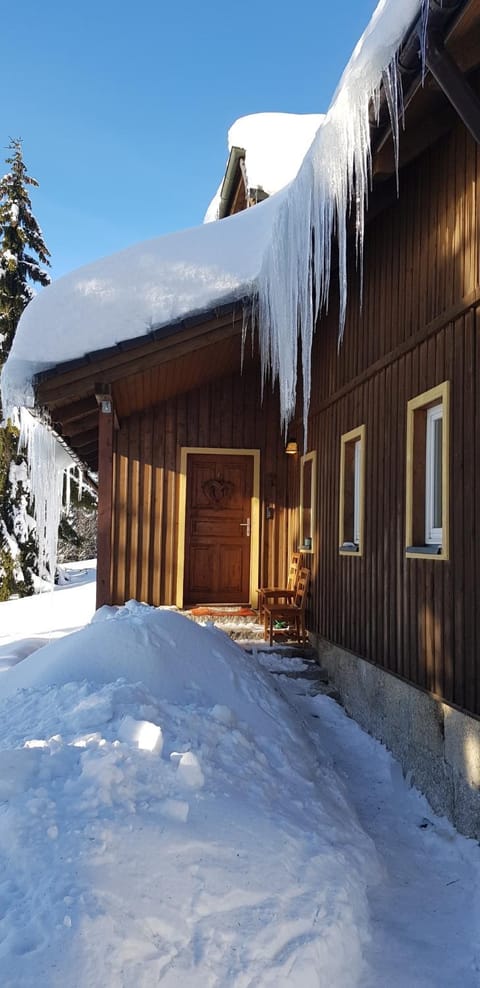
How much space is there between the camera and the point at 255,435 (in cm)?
786

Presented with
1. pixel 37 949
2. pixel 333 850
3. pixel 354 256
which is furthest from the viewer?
pixel 354 256

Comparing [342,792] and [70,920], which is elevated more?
[70,920]

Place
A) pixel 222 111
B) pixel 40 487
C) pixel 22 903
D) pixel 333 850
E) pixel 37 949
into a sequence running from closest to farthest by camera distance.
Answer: pixel 37 949
pixel 22 903
pixel 333 850
pixel 40 487
pixel 222 111

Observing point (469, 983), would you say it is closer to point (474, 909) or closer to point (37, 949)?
point (474, 909)

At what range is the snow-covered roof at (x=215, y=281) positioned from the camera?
4633mm

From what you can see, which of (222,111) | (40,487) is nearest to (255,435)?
(40,487)

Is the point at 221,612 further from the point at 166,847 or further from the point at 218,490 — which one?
the point at 166,847

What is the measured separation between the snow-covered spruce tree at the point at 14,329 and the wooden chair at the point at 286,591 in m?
8.77

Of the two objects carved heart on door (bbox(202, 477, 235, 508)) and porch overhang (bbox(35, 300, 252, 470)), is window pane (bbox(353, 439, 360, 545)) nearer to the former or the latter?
porch overhang (bbox(35, 300, 252, 470))

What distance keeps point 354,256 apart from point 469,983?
16.8 ft

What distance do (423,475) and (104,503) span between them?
3373 millimetres

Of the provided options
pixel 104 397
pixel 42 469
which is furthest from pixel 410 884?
pixel 42 469

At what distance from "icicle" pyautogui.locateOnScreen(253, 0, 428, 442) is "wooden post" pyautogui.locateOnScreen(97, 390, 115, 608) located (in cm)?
172

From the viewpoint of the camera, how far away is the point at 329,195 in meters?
4.39
